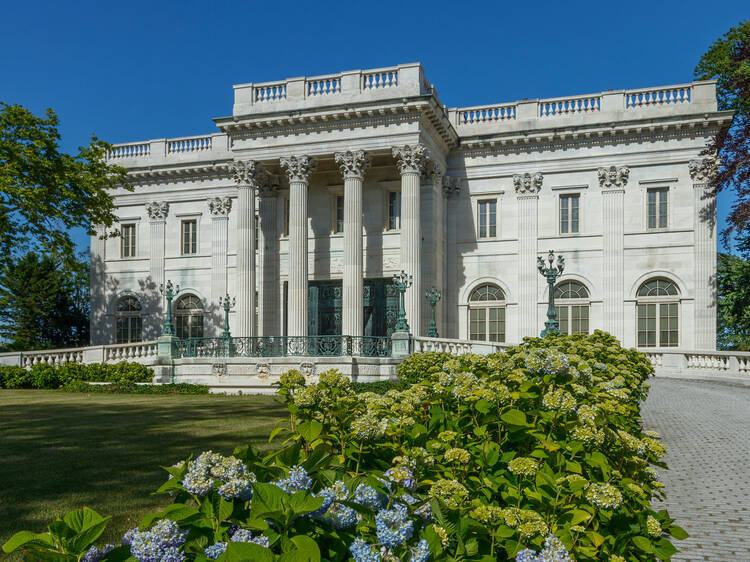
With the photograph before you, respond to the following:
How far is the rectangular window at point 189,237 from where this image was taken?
35.1 metres

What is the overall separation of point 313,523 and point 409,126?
83.3 feet

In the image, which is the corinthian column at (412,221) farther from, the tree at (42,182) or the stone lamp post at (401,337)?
the tree at (42,182)

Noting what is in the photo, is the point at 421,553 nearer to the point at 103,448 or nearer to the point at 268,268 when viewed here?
the point at 103,448

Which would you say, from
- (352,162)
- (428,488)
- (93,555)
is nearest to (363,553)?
(93,555)

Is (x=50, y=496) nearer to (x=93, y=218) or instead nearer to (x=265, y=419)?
(x=265, y=419)

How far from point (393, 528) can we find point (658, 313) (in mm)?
29085

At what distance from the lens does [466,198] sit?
30.7 metres

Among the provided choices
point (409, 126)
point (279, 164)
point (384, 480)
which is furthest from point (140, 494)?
point (279, 164)

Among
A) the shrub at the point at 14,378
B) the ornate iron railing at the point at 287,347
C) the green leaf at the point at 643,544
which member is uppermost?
the green leaf at the point at 643,544

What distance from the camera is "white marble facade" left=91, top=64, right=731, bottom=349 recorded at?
27.0 metres

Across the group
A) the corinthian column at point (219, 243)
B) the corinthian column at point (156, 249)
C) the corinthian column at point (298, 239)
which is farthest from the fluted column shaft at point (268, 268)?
the corinthian column at point (156, 249)

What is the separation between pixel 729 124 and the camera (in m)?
27.5

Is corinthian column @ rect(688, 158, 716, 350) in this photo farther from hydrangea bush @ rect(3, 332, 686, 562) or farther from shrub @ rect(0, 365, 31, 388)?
shrub @ rect(0, 365, 31, 388)

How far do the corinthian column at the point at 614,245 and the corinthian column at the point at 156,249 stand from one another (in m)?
24.1
